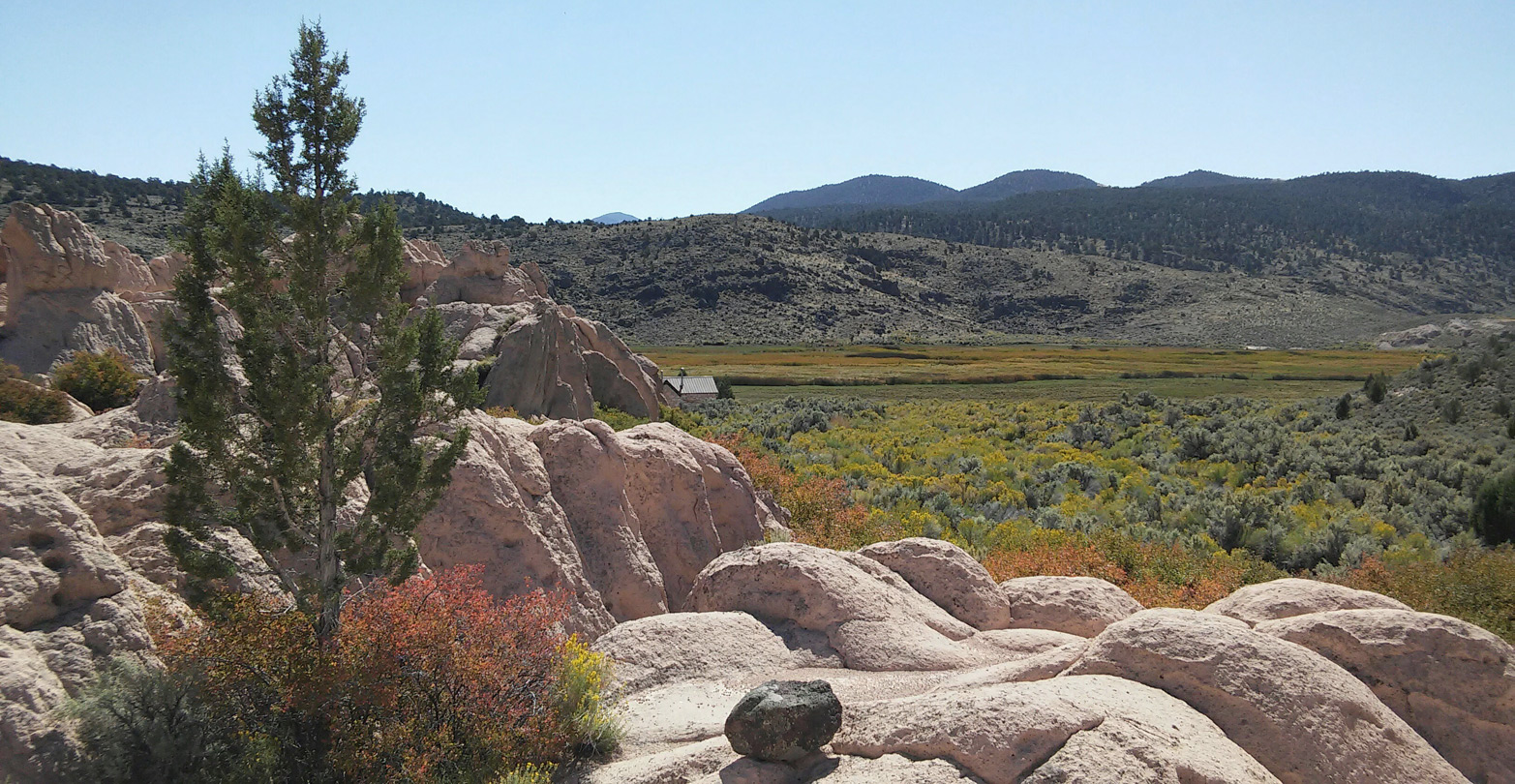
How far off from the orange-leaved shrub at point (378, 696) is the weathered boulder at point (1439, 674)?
7.16 metres

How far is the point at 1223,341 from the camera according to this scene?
119188 mm

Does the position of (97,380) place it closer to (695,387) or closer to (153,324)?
(153,324)

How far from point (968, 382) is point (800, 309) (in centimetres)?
5750

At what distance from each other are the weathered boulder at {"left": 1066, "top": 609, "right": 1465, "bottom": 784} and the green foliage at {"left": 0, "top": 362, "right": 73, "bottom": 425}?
54.5 feet

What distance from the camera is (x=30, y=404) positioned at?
14344 millimetres

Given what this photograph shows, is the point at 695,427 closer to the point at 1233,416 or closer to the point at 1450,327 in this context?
the point at 1233,416

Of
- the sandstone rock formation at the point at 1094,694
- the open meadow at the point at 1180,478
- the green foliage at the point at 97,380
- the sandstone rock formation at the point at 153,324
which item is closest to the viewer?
the sandstone rock formation at the point at 1094,694

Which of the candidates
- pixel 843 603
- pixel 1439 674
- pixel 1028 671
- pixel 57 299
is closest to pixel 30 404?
pixel 57 299

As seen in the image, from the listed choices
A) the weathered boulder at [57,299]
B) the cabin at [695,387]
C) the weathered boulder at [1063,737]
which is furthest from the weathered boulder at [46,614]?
the cabin at [695,387]

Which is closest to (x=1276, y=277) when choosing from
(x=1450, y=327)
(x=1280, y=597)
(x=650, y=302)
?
(x=1450, y=327)

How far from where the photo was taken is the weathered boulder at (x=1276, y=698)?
21.4 feet

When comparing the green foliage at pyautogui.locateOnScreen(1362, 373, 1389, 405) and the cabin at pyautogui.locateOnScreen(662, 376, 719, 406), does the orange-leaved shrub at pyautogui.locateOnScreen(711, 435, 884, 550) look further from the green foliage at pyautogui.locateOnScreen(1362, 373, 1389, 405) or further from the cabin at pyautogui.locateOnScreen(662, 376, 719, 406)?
the green foliage at pyautogui.locateOnScreen(1362, 373, 1389, 405)

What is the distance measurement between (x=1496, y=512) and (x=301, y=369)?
2495cm

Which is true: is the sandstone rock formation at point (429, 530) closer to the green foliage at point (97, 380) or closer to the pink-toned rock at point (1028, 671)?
the pink-toned rock at point (1028, 671)
